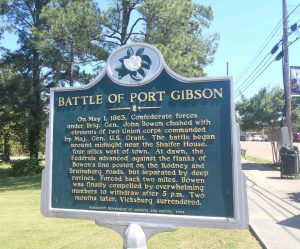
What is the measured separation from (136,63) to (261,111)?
1521 inches

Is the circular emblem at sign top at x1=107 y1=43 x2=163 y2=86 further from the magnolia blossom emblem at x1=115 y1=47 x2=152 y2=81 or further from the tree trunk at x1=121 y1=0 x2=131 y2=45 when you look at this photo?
the tree trunk at x1=121 y1=0 x2=131 y2=45

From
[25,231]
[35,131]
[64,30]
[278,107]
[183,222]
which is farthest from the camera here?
[278,107]

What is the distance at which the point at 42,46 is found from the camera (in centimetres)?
1741

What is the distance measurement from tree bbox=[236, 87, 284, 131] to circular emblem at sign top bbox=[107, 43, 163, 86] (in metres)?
37.6

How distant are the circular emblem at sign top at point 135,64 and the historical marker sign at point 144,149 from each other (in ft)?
0.03

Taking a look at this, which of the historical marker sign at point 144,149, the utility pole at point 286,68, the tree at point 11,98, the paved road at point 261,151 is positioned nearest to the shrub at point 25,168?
the tree at point 11,98

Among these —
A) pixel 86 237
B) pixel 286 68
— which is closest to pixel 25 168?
pixel 286 68

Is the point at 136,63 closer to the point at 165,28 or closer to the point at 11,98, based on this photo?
the point at 165,28

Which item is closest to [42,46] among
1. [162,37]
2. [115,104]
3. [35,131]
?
[162,37]

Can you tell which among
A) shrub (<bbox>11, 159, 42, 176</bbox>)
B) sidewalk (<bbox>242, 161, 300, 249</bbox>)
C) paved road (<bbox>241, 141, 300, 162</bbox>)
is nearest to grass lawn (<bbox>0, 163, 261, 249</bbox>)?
sidewalk (<bbox>242, 161, 300, 249</bbox>)

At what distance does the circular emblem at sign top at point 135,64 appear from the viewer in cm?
449

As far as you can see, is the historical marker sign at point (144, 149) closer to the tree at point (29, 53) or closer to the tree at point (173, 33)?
the tree at point (173, 33)

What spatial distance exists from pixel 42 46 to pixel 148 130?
13966 mm

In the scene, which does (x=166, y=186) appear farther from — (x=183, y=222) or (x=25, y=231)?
(x=25, y=231)
